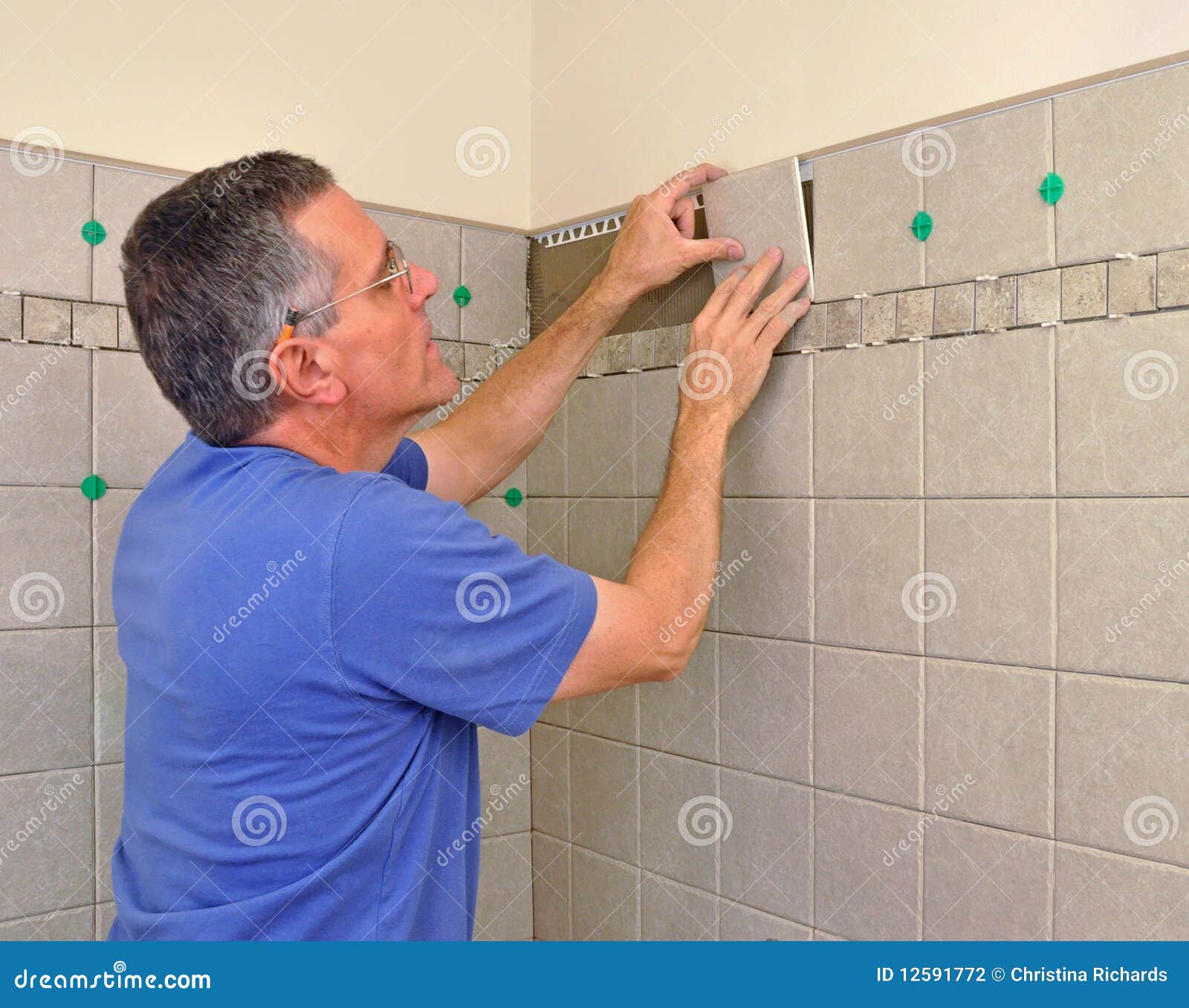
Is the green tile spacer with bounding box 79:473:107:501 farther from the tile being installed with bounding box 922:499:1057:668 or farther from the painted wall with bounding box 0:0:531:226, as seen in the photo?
the tile being installed with bounding box 922:499:1057:668

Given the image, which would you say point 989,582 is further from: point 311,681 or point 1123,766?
point 311,681

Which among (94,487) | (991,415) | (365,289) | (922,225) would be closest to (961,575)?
(991,415)

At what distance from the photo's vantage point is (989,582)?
4.24ft

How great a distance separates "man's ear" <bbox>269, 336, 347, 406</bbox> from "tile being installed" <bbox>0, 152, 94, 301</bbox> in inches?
19.8

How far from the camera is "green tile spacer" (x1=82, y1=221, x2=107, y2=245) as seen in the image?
61.3 inches

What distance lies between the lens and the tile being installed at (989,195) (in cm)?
125

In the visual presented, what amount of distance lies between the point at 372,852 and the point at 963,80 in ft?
3.62

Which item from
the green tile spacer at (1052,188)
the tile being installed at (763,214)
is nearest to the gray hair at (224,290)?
the tile being installed at (763,214)

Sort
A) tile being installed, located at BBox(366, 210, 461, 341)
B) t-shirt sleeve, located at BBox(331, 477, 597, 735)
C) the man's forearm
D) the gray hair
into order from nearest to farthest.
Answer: t-shirt sleeve, located at BBox(331, 477, 597, 735) < the gray hair < the man's forearm < tile being installed, located at BBox(366, 210, 461, 341)

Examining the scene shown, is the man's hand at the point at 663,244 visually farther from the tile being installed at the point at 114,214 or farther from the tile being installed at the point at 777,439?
the tile being installed at the point at 114,214

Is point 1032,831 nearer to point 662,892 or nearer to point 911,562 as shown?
point 911,562

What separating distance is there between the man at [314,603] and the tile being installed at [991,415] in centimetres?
26

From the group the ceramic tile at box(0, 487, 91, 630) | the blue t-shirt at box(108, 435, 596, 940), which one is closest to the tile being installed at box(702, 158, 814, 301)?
the blue t-shirt at box(108, 435, 596, 940)

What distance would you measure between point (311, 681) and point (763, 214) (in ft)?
2.84
